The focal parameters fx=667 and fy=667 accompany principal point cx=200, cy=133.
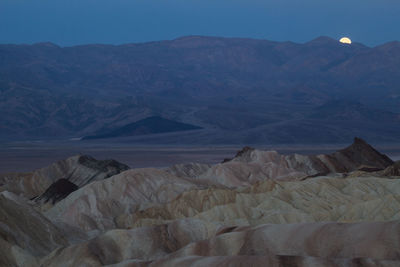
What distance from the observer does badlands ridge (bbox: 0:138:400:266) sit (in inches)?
947

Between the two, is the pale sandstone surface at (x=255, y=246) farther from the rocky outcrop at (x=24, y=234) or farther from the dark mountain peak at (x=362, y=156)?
the dark mountain peak at (x=362, y=156)

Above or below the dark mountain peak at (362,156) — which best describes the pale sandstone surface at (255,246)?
above

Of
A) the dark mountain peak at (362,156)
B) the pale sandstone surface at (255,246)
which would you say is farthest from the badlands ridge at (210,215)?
the dark mountain peak at (362,156)

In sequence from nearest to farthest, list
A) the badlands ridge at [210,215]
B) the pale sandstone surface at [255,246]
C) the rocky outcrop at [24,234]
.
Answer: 1. the pale sandstone surface at [255,246]
2. the badlands ridge at [210,215]
3. the rocky outcrop at [24,234]

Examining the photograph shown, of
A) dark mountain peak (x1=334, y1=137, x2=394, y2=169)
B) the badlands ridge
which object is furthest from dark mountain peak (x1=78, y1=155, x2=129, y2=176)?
dark mountain peak (x1=334, y1=137, x2=394, y2=169)

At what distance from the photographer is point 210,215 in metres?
48.2

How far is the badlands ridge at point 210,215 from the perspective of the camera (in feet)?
78.9

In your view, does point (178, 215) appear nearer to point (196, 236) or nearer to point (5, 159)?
point (196, 236)

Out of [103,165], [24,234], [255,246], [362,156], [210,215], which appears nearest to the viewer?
[255,246]

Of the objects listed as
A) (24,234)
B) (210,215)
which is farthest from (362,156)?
(24,234)

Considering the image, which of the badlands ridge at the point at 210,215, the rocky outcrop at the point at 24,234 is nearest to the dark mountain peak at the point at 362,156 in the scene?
the badlands ridge at the point at 210,215

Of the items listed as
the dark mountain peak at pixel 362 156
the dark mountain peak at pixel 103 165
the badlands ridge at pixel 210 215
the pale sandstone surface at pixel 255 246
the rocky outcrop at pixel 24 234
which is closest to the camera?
the pale sandstone surface at pixel 255 246

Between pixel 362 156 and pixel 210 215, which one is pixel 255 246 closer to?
pixel 210 215

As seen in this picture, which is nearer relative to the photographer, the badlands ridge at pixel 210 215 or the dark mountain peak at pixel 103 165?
the badlands ridge at pixel 210 215
